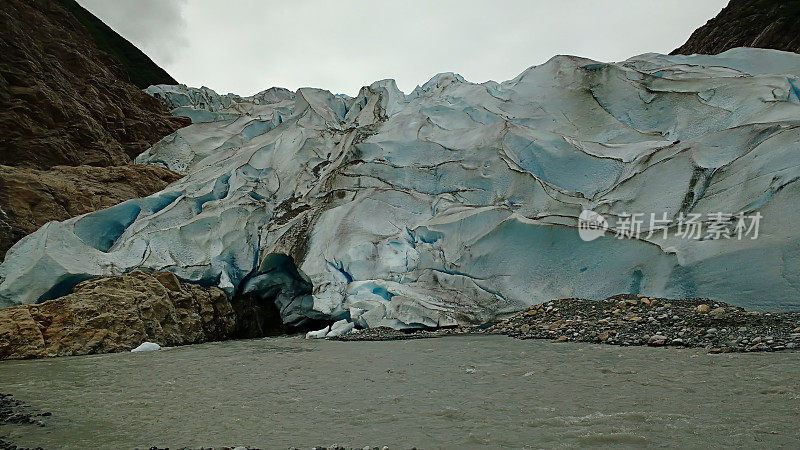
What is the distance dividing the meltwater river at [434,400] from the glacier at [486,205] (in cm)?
223

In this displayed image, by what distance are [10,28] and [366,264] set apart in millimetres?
12624

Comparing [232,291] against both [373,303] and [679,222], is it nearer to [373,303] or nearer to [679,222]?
[373,303]

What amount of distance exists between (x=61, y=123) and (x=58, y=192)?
491cm

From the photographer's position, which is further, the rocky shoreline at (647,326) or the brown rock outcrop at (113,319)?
the brown rock outcrop at (113,319)

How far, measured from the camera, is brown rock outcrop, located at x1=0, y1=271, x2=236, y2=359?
562cm

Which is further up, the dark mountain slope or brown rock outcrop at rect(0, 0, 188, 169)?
the dark mountain slope

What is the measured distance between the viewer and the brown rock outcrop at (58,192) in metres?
8.08

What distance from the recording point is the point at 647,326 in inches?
189

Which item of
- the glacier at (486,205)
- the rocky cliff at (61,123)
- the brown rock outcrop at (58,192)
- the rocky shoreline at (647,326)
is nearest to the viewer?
the rocky shoreline at (647,326)

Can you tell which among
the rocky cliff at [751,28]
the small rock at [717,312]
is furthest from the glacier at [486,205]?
the rocky cliff at [751,28]

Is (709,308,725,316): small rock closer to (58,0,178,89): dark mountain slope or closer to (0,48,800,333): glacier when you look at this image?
(0,48,800,333): glacier
